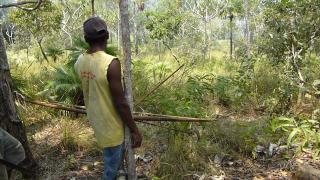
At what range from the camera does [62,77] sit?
6805 mm

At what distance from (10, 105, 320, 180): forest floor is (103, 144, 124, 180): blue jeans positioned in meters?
0.95

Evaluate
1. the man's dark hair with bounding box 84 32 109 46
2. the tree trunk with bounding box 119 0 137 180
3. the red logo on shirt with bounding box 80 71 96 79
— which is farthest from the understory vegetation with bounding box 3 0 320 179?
the man's dark hair with bounding box 84 32 109 46

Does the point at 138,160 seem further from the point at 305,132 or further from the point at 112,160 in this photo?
the point at 305,132

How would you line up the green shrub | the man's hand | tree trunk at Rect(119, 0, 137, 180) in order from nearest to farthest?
the man's hand → tree trunk at Rect(119, 0, 137, 180) → the green shrub

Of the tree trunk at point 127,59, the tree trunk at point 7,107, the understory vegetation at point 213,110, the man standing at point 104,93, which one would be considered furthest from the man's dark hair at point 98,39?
the tree trunk at point 7,107

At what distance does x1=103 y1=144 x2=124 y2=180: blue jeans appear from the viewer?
9.27 ft

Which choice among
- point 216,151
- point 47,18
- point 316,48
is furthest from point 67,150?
point 47,18

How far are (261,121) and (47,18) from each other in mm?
12257

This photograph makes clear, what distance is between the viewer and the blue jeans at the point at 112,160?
9.27 feet

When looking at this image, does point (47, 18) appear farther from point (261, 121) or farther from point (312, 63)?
point (261, 121)

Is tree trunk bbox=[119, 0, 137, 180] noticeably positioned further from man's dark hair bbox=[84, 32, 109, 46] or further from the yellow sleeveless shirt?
man's dark hair bbox=[84, 32, 109, 46]

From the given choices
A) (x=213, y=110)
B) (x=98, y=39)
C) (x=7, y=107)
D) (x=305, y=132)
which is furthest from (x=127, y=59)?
(x=213, y=110)

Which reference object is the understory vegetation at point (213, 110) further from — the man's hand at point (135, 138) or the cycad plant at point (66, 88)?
the man's hand at point (135, 138)

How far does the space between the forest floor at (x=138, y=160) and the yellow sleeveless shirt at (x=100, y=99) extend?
1234mm
